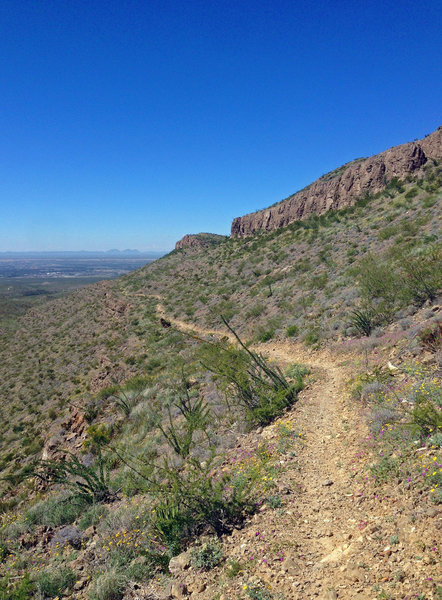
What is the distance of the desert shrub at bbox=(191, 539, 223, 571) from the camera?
406 centimetres

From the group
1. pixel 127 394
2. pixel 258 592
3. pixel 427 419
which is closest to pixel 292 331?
pixel 127 394

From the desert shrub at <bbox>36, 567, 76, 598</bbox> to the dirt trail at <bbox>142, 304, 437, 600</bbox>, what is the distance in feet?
7.16

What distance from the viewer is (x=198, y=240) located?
7150 cm

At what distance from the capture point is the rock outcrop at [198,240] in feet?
228

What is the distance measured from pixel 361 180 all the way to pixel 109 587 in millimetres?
36772

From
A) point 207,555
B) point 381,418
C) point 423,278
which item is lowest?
point 207,555

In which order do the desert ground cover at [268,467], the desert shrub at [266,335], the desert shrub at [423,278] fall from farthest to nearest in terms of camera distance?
the desert shrub at [266,335] → the desert shrub at [423,278] → the desert ground cover at [268,467]

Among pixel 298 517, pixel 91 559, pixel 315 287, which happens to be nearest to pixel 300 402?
pixel 298 517

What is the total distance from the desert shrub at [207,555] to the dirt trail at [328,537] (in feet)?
0.42

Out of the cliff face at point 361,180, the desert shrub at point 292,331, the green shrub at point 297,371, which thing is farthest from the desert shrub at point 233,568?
the cliff face at point 361,180

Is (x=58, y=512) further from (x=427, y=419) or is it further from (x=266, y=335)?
(x=266, y=335)

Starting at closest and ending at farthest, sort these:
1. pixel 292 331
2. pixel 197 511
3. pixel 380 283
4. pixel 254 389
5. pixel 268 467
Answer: pixel 197 511
pixel 268 467
pixel 254 389
pixel 380 283
pixel 292 331

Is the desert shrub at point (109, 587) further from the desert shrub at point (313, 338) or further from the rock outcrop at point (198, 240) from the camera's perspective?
the rock outcrop at point (198, 240)

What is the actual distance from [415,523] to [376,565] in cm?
67
